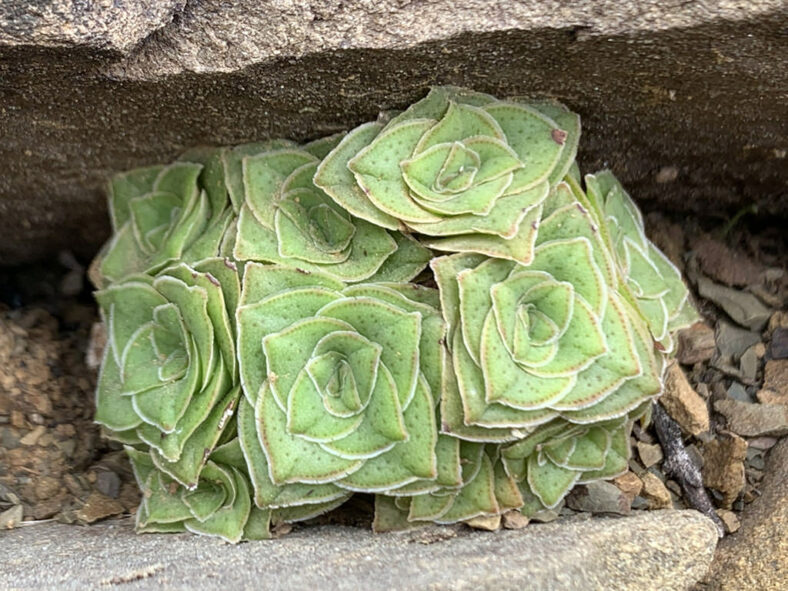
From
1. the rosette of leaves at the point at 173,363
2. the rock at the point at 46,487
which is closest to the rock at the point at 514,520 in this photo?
the rosette of leaves at the point at 173,363

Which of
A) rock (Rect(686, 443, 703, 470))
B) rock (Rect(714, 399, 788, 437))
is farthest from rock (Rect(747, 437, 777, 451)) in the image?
rock (Rect(686, 443, 703, 470))

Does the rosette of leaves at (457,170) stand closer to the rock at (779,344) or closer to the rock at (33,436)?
the rock at (779,344)

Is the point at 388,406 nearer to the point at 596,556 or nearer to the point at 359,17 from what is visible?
the point at 596,556

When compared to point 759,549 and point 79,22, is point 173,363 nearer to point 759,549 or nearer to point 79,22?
point 79,22

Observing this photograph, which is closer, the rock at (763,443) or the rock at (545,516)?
the rock at (545,516)

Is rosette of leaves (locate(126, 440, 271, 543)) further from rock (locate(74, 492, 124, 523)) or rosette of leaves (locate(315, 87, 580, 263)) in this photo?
rosette of leaves (locate(315, 87, 580, 263))

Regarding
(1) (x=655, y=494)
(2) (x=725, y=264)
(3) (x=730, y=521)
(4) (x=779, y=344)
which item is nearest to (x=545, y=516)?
(1) (x=655, y=494)

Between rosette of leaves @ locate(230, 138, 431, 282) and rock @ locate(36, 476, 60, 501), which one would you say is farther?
rock @ locate(36, 476, 60, 501)
